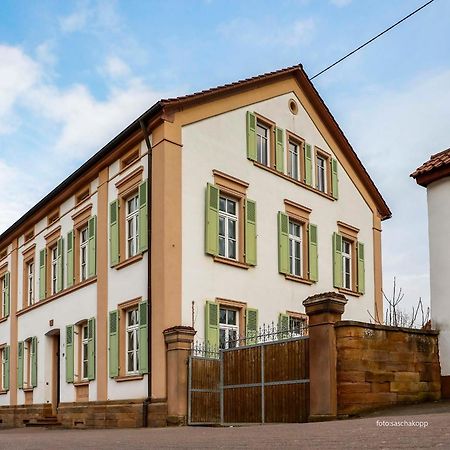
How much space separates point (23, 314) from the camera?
93.1 feet

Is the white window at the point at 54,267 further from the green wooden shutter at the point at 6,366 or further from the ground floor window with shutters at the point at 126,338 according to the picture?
the ground floor window with shutters at the point at 126,338

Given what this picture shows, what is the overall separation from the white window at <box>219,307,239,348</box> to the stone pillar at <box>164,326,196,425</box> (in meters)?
2.00

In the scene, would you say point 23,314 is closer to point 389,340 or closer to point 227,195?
point 227,195

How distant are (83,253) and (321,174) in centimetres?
784

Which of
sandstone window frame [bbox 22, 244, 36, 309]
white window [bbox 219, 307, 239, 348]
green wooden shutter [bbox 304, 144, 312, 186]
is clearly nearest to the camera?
white window [bbox 219, 307, 239, 348]

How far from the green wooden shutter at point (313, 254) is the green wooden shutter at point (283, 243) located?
3.67 feet

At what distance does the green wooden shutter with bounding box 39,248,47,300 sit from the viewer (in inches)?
1038

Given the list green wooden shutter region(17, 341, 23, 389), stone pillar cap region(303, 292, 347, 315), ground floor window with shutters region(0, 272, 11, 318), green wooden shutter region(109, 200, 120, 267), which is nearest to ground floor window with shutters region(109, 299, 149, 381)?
green wooden shutter region(109, 200, 120, 267)

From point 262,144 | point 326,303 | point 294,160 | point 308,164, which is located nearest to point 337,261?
point 308,164

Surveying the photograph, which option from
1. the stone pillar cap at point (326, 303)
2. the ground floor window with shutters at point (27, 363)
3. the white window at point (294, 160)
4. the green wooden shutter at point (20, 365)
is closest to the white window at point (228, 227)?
the white window at point (294, 160)

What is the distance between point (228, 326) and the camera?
1988cm

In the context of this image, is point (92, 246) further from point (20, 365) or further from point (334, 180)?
point (334, 180)

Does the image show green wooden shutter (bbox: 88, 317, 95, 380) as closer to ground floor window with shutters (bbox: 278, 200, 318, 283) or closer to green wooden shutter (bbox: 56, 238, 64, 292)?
green wooden shutter (bbox: 56, 238, 64, 292)

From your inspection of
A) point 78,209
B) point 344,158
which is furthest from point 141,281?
point 344,158
